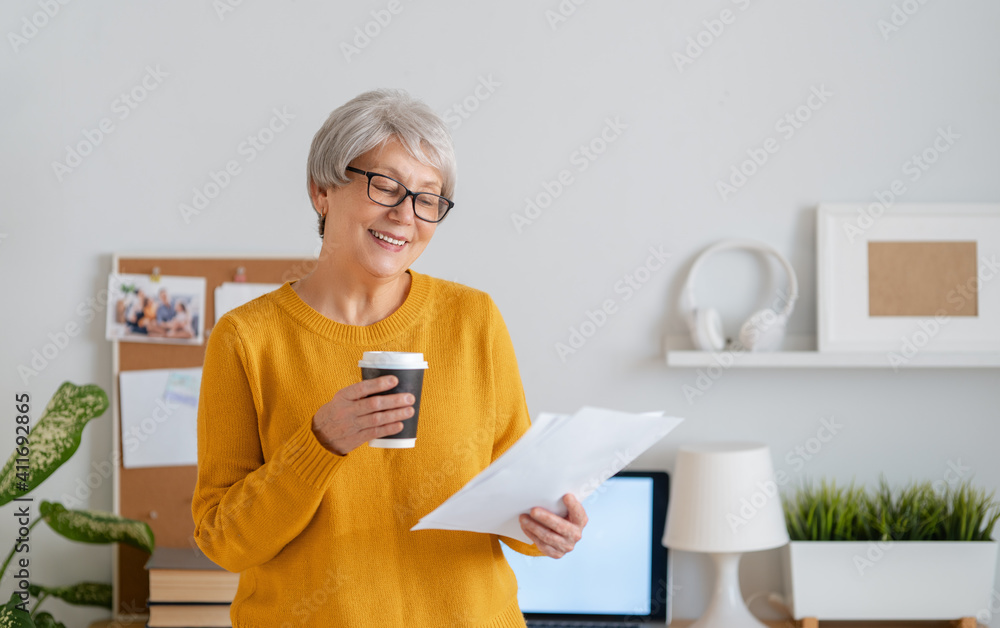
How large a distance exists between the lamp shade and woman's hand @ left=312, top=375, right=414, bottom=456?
4.02 feet

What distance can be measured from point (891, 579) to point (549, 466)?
4.82 ft

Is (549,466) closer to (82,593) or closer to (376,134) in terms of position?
(376,134)

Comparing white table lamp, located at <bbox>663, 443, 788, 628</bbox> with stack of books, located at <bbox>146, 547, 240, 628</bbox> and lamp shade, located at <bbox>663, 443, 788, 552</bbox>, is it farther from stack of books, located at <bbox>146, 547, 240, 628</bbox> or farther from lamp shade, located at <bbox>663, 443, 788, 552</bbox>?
stack of books, located at <bbox>146, 547, 240, 628</bbox>

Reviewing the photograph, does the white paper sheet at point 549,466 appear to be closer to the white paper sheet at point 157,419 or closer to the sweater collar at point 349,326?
the sweater collar at point 349,326

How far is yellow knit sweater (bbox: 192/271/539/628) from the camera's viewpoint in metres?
0.97

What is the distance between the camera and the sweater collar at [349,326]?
1050mm

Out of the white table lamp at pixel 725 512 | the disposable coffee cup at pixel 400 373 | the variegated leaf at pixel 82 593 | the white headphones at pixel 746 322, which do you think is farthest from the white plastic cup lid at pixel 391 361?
the variegated leaf at pixel 82 593

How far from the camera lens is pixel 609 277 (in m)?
2.14

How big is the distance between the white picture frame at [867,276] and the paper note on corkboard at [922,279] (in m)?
0.01

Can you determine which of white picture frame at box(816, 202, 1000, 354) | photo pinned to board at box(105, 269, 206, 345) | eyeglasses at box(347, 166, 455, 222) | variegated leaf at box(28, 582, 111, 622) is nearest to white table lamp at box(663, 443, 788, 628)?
white picture frame at box(816, 202, 1000, 354)

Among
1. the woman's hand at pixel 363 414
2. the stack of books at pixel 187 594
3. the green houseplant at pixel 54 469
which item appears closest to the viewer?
the woman's hand at pixel 363 414

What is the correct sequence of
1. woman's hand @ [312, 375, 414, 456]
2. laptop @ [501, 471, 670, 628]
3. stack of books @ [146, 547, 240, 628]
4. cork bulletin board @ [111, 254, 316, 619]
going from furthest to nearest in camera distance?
cork bulletin board @ [111, 254, 316, 619], laptop @ [501, 471, 670, 628], stack of books @ [146, 547, 240, 628], woman's hand @ [312, 375, 414, 456]

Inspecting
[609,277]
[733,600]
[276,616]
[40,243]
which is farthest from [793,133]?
[40,243]

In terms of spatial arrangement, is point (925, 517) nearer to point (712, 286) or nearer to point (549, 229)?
point (712, 286)
